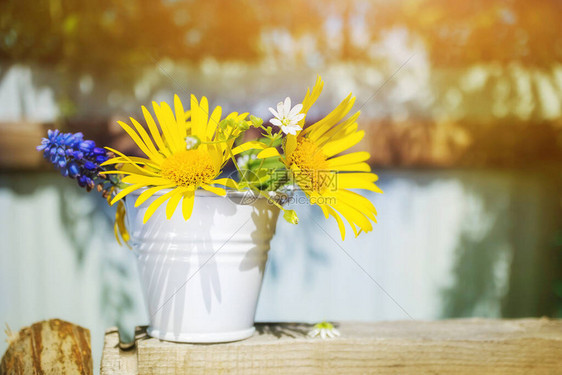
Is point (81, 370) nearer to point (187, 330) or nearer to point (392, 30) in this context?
point (187, 330)

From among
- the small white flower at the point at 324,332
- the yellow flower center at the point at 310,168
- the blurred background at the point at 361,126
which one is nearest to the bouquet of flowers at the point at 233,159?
the yellow flower center at the point at 310,168

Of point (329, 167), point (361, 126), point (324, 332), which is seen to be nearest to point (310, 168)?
point (329, 167)

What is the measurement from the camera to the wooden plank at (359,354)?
2.50ft

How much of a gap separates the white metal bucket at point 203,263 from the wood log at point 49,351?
0.14 metres

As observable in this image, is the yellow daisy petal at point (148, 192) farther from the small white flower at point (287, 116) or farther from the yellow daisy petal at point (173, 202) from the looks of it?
the small white flower at point (287, 116)

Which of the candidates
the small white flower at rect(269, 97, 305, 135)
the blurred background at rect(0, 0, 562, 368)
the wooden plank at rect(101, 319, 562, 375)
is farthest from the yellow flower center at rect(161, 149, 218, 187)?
the blurred background at rect(0, 0, 562, 368)

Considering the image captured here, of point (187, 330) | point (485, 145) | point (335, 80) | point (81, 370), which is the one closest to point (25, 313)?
point (81, 370)

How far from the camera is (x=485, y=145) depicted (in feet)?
5.18

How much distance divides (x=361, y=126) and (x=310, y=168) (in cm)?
85

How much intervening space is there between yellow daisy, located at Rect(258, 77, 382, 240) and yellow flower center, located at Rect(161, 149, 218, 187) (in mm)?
93

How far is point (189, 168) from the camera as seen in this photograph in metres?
0.71

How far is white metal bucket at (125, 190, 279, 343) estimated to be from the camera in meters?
0.75

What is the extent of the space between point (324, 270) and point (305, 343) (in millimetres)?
756

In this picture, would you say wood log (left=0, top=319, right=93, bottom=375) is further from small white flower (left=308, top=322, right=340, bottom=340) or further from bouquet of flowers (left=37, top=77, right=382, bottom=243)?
small white flower (left=308, top=322, right=340, bottom=340)
